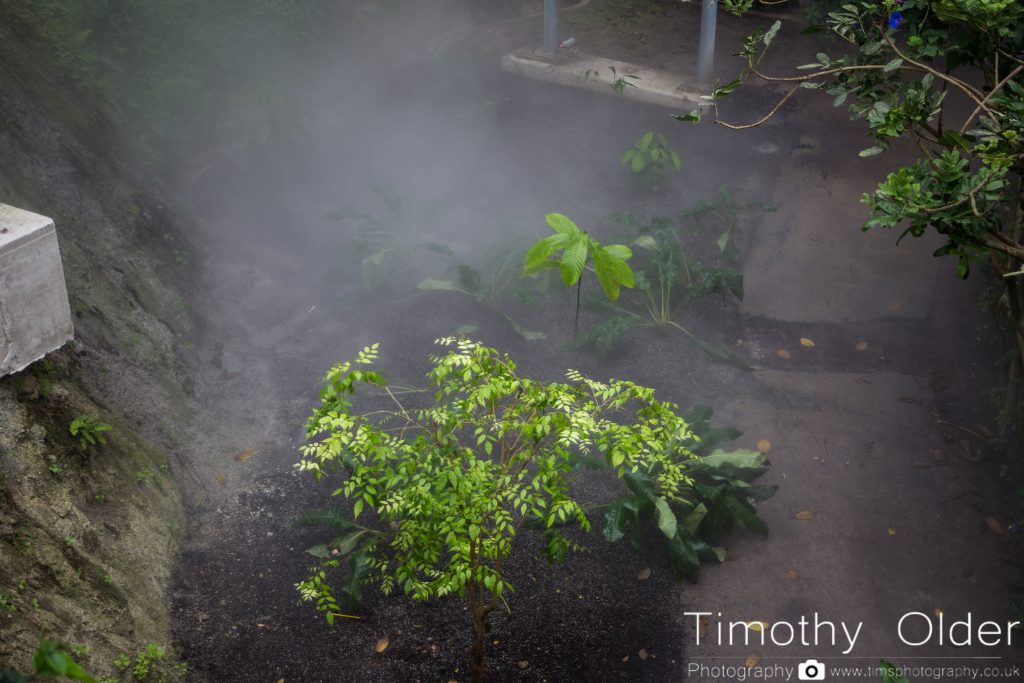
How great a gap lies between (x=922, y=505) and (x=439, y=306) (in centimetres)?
387

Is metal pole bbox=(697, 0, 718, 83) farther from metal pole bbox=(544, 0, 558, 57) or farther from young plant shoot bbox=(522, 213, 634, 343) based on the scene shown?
young plant shoot bbox=(522, 213, 634, 343)

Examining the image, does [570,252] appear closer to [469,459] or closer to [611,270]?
[611,270]

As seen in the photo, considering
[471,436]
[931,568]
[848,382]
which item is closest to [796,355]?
[848,382]

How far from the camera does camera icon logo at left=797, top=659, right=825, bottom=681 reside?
14.6 ft

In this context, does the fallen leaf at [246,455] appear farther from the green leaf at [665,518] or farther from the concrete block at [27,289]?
the green leaf at [665,518]

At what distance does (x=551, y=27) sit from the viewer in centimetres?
983

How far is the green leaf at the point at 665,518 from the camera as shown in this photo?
466cm

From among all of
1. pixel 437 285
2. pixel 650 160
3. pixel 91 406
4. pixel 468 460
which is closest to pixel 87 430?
pixel 91 406

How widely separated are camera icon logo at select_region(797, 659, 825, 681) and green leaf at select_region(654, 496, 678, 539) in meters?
0.96

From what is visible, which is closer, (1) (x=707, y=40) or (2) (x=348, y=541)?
(2) (x=348, y=541)

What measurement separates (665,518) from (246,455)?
277cm

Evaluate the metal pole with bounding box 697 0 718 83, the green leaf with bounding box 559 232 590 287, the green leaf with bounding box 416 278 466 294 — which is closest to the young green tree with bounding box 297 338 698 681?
the green leaf with bounding box 559 232 590 287

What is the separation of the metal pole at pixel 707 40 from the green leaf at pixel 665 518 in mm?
5626

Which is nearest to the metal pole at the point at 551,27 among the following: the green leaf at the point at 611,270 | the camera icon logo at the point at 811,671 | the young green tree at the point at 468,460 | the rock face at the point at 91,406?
the rock face at the point at 91,406
